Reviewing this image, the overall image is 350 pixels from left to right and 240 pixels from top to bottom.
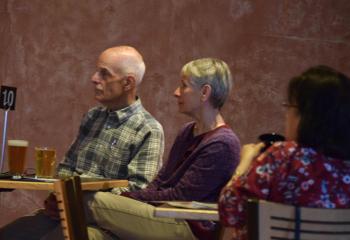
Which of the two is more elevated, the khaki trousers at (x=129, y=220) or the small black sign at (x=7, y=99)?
the small black sign at (x=7, y=99)

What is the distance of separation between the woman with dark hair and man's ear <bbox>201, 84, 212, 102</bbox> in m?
0.89

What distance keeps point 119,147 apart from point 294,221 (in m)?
1.51

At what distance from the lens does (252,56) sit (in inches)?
180

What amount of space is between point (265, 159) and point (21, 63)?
291 cm

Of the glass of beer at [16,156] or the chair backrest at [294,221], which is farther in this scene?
the glass of beer at [16,156]

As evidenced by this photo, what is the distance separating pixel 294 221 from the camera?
187cm

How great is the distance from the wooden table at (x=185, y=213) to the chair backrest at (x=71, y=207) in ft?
1.09

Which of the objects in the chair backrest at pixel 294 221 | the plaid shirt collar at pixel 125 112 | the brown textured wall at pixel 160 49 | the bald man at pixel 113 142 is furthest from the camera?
the brown textured wall at pixel 160 49

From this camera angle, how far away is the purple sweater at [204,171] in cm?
277

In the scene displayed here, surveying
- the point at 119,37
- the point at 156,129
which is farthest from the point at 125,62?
the point at 119,37

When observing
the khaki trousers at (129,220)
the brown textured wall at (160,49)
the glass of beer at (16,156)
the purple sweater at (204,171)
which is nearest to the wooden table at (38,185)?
the khaki trousers at (129,220)

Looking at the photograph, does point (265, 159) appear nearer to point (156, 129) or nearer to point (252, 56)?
point (156, 129)

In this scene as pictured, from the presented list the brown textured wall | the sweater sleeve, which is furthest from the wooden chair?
the brown textured wall

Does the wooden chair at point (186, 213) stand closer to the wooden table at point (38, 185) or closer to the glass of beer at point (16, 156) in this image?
the wooden table at point (38, 185)
